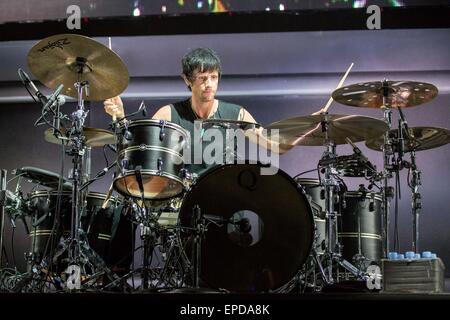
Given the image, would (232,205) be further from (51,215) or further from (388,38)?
(388,38)

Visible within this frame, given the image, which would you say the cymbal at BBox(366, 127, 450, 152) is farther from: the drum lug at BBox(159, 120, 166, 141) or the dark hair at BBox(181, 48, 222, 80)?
the drum lug at BBox(159, 120, 166, 141)

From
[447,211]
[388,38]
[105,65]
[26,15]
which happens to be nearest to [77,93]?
[105,65]

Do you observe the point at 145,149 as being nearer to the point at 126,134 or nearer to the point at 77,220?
the point at 126,134

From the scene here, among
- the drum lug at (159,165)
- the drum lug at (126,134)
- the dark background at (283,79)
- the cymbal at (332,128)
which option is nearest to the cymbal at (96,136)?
the drum lug at (126,134)

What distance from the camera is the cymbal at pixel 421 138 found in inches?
169

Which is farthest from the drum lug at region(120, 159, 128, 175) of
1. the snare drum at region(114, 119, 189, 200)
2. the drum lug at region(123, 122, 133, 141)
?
the drum lug at region(123, 122, 133, 141)

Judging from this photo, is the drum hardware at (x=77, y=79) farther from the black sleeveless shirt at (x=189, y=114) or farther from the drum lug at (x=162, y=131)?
the black sleeveless shirt at (x=189, y=114)

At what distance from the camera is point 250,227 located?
334 cm

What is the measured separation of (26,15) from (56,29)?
11.2 inches

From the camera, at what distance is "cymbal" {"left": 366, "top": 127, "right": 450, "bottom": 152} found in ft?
14.1

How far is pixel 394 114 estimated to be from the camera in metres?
5.48

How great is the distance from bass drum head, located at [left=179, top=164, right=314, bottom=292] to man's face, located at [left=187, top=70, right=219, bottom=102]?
119 cm

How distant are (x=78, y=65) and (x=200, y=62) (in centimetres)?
88

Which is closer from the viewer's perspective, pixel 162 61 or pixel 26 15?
pixel 26 15
